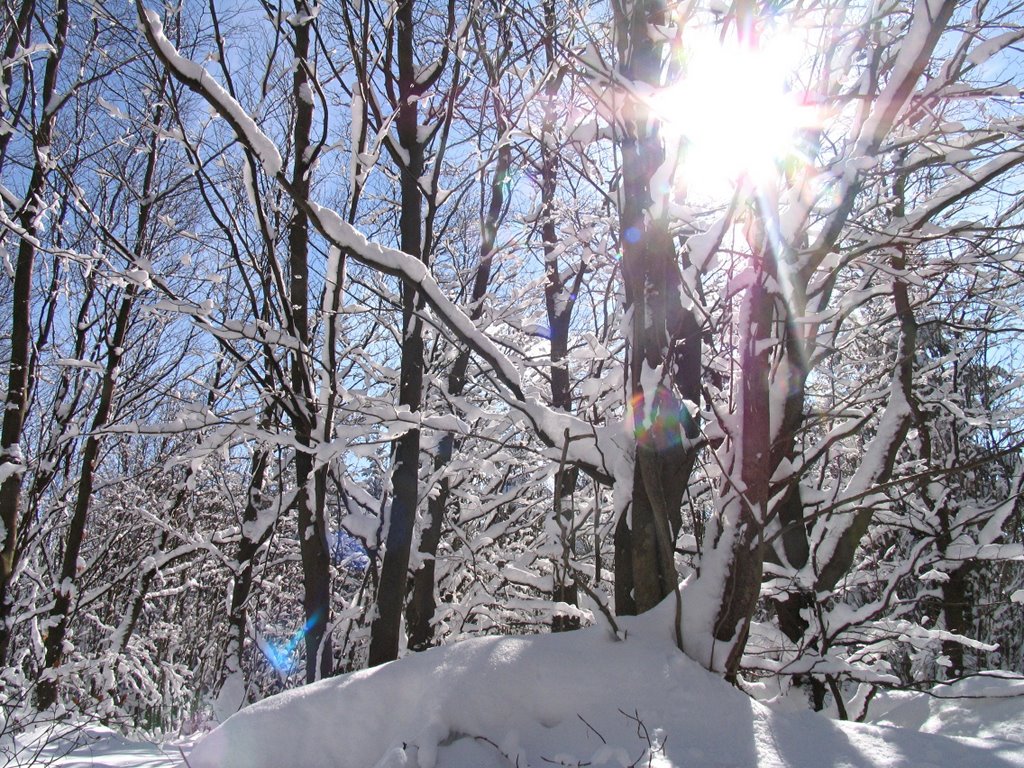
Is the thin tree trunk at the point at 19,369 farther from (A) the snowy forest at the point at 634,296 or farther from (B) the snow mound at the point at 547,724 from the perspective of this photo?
(B) the snow mound at the point at 547,724

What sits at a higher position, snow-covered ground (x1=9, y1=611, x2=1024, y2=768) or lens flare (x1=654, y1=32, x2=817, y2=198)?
lens flare (x1=654, y1=32, x2=817, y2=198)

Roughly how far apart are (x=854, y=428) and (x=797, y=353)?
1.85ft

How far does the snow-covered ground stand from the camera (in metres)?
1.75

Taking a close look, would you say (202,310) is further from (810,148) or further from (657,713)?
(810,148)

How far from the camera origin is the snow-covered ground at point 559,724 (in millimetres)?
1753

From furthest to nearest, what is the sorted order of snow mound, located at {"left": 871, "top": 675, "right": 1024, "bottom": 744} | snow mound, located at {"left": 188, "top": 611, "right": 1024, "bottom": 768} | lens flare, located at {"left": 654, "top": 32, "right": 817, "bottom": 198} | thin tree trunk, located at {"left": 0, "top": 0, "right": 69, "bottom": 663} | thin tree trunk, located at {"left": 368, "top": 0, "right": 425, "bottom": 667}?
thin tree trunk, located at {"left": 0, "top": 0, "right": 69, "bottom": 663}, thin tree trunk, located at {"left": 368, "top": 0, "right": 425, "bottom": 667}, lens flare, located at {"left": 654, "top": 32, "right": 817, "bottom": 198}, snow mound, located at {"left": 871, "top": 675, "right": 1024, "bottom": 744}, snow mound, located at {"left": 188, "top": 611, "right": 1024, "bottom": 768}

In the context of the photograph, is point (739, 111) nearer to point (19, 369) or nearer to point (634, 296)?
point (634, 296)

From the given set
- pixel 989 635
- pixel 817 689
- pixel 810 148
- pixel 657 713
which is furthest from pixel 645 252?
pixel 989 635

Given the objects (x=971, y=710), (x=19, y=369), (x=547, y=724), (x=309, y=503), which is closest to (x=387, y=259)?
(x=309, y=503)

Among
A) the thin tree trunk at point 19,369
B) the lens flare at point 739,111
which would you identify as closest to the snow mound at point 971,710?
the lens flare at point 739,111

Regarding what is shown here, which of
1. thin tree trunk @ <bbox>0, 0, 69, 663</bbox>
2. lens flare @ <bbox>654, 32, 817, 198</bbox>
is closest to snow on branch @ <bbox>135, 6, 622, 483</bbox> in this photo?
lens flare @ <bbox>654, 32, 817, 198</bbox>

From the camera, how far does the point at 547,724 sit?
6.45 ft

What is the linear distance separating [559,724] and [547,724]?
0.12 ft

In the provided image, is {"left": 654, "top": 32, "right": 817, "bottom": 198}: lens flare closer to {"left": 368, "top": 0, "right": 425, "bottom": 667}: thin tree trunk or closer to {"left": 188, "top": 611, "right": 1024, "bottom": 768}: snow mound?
{"left": 368, "top": 0, "right": 425, "bottom": 667}: thin tree trunk
